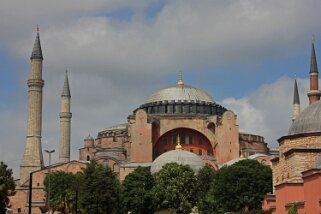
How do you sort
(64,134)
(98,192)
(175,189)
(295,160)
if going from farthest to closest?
A: (64,134) < (175,189) < (98,192) < (295,160)

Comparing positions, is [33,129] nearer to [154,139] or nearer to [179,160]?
[154,139]

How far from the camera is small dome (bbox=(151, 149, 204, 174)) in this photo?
62.2 m

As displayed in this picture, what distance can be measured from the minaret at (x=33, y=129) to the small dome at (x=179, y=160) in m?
11.5

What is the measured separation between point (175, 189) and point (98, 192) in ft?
38.4

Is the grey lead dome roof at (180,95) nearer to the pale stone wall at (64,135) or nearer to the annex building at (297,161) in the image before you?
the pale stone wall at (64,135)

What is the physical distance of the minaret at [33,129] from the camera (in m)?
65.8

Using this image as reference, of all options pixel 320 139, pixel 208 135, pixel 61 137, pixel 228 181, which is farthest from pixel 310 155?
pixel 61 137

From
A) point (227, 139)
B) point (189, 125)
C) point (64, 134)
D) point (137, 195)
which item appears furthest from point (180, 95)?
point (137, 195)

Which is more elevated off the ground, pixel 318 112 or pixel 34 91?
pixel 34 91

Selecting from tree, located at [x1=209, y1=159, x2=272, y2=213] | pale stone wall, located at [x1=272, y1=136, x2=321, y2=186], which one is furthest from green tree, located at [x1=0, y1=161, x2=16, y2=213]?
pale stone wall, located at [x1=272, y1=136, x2=321, y2=186]

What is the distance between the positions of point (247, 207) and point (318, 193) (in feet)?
50.6

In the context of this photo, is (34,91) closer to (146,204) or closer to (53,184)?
(53,184)

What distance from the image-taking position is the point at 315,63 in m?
52.2

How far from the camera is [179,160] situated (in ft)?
204
